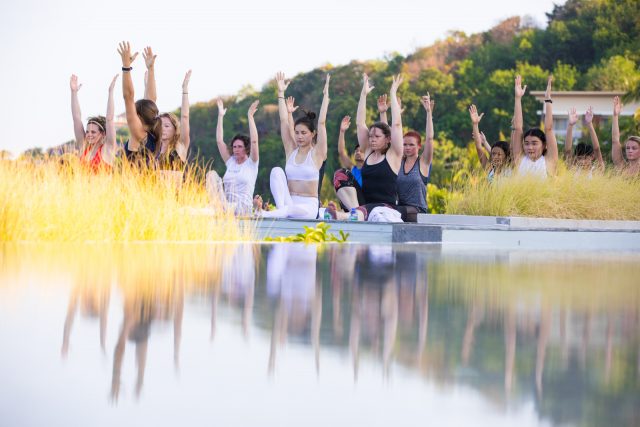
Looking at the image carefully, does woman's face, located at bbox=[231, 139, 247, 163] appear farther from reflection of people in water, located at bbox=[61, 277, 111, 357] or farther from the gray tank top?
reflection of people in water, located at bbox=[61, 277, 111, 357]

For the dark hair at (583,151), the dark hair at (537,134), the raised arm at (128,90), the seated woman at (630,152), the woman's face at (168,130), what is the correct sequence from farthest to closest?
the dark hair at (583,151) < the seated woman at (630,152) < the dark hair at (537,134) < the woman's face at (168,130) < the raised arm at (128,90)

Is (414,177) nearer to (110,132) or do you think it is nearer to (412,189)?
(412,189)

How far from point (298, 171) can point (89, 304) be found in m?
9.00

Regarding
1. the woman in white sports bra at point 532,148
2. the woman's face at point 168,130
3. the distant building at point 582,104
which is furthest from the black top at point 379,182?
the distant building at point 582,104

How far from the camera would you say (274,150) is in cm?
6188

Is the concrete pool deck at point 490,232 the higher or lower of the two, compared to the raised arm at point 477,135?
lower

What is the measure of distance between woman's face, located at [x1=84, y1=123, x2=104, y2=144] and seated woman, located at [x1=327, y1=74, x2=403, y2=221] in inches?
109

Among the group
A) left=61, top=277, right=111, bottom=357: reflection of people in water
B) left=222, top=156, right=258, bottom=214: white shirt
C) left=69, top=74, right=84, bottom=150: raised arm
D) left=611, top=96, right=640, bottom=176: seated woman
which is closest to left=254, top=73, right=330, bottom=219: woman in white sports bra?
left=222, top=156, right=258, bottom=214: white shirt

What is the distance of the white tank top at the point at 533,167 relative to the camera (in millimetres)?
13592

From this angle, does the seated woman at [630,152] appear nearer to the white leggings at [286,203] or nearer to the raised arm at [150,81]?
the white leggings at [286,203]

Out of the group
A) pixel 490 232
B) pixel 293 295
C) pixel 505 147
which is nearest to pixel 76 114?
pixel 490 232

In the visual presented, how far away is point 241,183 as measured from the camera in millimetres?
14750

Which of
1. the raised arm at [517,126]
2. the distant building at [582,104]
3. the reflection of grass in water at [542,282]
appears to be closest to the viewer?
the reflection of grass in water at [542,282]

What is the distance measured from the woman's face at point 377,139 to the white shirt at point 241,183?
6.87 ft
